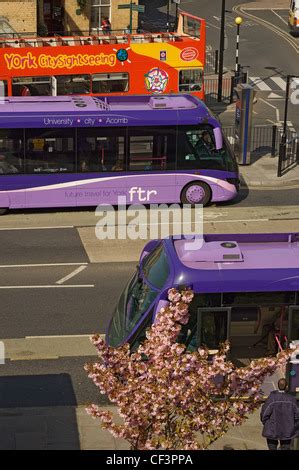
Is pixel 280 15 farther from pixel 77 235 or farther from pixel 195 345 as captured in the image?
pixel 195 345

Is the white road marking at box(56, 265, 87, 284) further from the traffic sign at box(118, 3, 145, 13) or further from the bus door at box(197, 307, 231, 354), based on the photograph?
the traffic sign at box(118, 3, 145, 13)

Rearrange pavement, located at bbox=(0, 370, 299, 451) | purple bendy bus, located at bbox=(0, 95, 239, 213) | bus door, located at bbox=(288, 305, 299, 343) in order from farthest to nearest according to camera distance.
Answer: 1. purple bendy bus, located at bbox=(0, 95, 239, 213)
2. bus door, located at bbox=(288, 305, 299, 343)
3. pavement, located at bbox=(0, 370, 299, 451)

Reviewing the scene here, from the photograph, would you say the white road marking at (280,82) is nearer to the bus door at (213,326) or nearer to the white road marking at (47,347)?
the white road marking at (47,347)

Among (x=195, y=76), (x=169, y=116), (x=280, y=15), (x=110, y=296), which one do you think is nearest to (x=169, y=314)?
(x=110, y=296)

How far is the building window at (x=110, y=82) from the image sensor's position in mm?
34125

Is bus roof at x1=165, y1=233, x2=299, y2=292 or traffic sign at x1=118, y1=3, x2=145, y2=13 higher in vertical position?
traffic sign at x1=118, y1=3, x2=145, y2=13

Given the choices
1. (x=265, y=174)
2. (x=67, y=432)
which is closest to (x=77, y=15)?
(x=265, y=174)

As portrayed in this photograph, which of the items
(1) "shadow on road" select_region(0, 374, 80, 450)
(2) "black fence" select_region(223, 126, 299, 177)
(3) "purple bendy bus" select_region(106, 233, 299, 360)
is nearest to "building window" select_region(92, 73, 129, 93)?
(2) "black fence" select_region(223, 126, 299, 177)

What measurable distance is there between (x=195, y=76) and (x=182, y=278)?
20.8m

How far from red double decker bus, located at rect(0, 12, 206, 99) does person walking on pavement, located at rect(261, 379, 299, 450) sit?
2159cm

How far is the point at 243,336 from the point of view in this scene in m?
16.0

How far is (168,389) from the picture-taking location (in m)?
12.1

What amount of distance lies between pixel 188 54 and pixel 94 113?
29.8 feet

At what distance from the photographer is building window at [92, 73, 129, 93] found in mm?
34125
